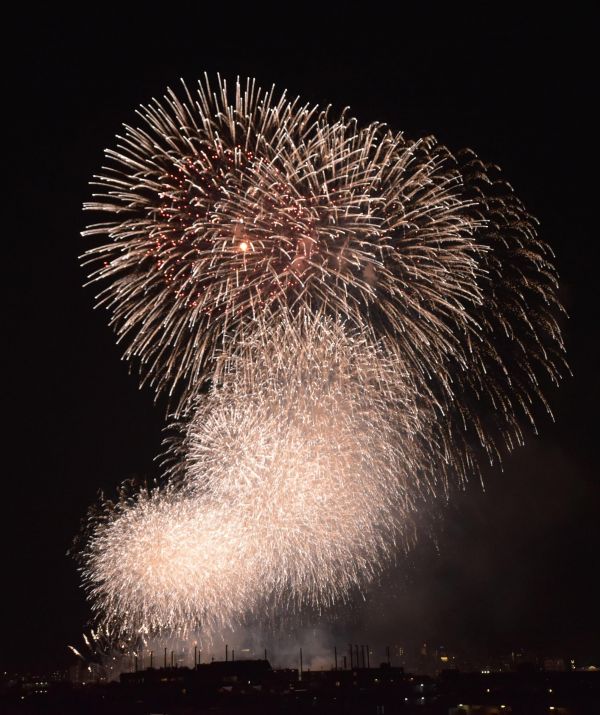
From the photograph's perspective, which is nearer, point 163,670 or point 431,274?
point 431,274

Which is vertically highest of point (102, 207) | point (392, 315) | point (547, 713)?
point (102, 207)

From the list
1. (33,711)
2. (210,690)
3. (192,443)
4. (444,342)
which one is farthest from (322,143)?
(210,690)

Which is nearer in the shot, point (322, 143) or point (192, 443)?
point (322, 143)

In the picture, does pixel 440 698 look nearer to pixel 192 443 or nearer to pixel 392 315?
pixel 192 443

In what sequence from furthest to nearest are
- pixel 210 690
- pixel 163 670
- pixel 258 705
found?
pixel 163 670 < pixel 210 690 < pixel 258 705

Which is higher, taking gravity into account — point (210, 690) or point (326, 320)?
point (326, 320)

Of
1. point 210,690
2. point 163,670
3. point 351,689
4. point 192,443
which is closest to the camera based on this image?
point 192,443

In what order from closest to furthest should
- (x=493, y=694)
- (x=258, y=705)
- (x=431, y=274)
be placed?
(x=431, y=274)
(x=258, y=705)
(x=493, y=694)

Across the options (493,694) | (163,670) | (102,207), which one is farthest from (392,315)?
(163,670)

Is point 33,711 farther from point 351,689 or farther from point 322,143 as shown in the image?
point 322,143
